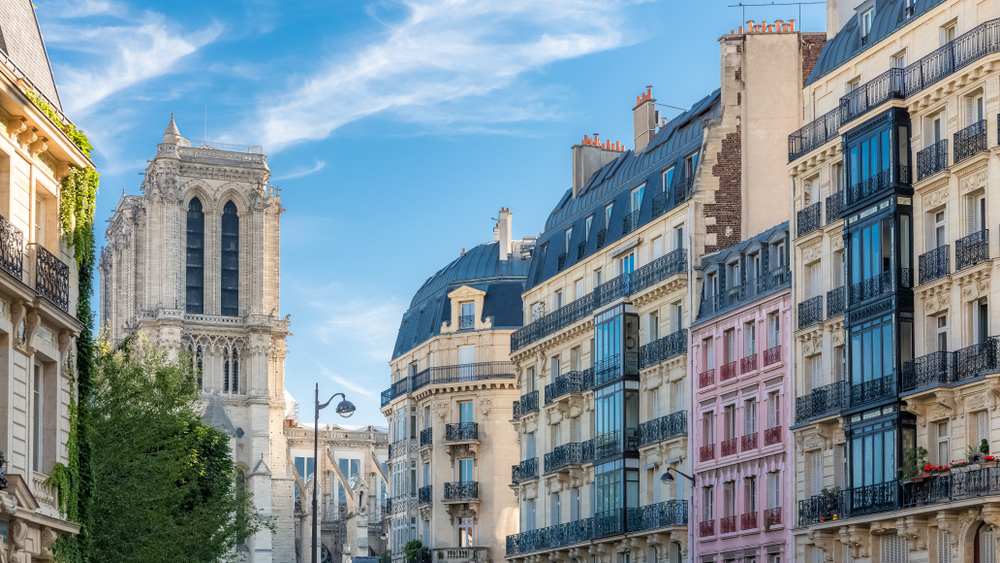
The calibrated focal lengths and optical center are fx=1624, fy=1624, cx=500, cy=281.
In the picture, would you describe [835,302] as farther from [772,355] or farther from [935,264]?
[935,264]

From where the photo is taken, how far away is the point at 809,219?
4294cm

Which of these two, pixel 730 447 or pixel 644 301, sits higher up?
pixel 644 301

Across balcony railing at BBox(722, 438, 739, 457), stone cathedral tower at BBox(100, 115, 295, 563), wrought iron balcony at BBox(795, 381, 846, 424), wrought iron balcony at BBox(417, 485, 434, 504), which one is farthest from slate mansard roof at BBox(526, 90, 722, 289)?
stone cathedral tower at BBox(100, 115, 295, 563)

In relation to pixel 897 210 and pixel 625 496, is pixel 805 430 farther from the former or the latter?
pixel 625 496

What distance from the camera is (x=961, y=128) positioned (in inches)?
1433

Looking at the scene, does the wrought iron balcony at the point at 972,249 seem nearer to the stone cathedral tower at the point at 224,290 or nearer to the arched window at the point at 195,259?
the stone cathedral tower at the point at 224,290

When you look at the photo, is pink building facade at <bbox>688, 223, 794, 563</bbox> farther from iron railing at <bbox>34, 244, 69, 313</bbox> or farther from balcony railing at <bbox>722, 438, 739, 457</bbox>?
iron railing at <bbox>34, 244, 69, 313</bbox>

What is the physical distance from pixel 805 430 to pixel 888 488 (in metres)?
5.14

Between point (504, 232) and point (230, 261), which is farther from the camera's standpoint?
point (230, 261)

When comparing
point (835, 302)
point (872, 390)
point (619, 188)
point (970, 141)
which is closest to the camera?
point (970, 141)

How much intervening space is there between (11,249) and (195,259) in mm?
104145

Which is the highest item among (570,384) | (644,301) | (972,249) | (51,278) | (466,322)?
(466,322)

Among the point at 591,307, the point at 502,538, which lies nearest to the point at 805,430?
the point at 591,307

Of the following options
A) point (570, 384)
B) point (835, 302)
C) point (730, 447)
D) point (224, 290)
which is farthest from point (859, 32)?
point (224, 290)
